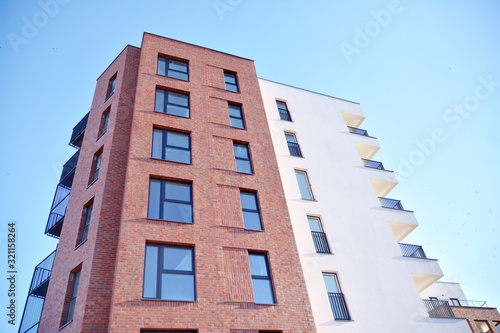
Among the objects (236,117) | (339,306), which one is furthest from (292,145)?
(339,306)

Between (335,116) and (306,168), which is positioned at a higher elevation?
(335,116)

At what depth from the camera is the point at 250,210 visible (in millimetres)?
13453

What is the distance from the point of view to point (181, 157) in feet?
45.2

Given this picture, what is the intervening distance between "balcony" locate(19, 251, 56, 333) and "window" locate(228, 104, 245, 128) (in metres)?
8.88

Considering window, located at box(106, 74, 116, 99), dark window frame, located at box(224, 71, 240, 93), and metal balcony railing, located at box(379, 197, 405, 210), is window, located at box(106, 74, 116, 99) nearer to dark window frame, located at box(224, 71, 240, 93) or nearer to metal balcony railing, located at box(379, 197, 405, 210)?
dark window frame, located at box(224, 71, 240, 93)

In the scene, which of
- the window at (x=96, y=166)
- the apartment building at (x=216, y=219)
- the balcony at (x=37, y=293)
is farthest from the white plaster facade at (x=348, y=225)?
the balcony at (x=37, y=293)

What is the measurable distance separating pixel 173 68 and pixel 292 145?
6.70 metres

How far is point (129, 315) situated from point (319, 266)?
720cm

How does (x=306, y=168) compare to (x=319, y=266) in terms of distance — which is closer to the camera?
(x=319, y=266)

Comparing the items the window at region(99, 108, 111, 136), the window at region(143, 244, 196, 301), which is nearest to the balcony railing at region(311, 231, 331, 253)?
the window at region(143, 244, 196, 301)

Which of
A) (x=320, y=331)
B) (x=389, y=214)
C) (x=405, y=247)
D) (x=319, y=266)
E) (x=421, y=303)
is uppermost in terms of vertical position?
(x=389, y=214)

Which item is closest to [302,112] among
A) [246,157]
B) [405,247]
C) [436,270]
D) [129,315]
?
[246,157]

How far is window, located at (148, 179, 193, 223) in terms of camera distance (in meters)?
11.9

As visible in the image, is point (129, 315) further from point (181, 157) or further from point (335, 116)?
point (335, 116)
